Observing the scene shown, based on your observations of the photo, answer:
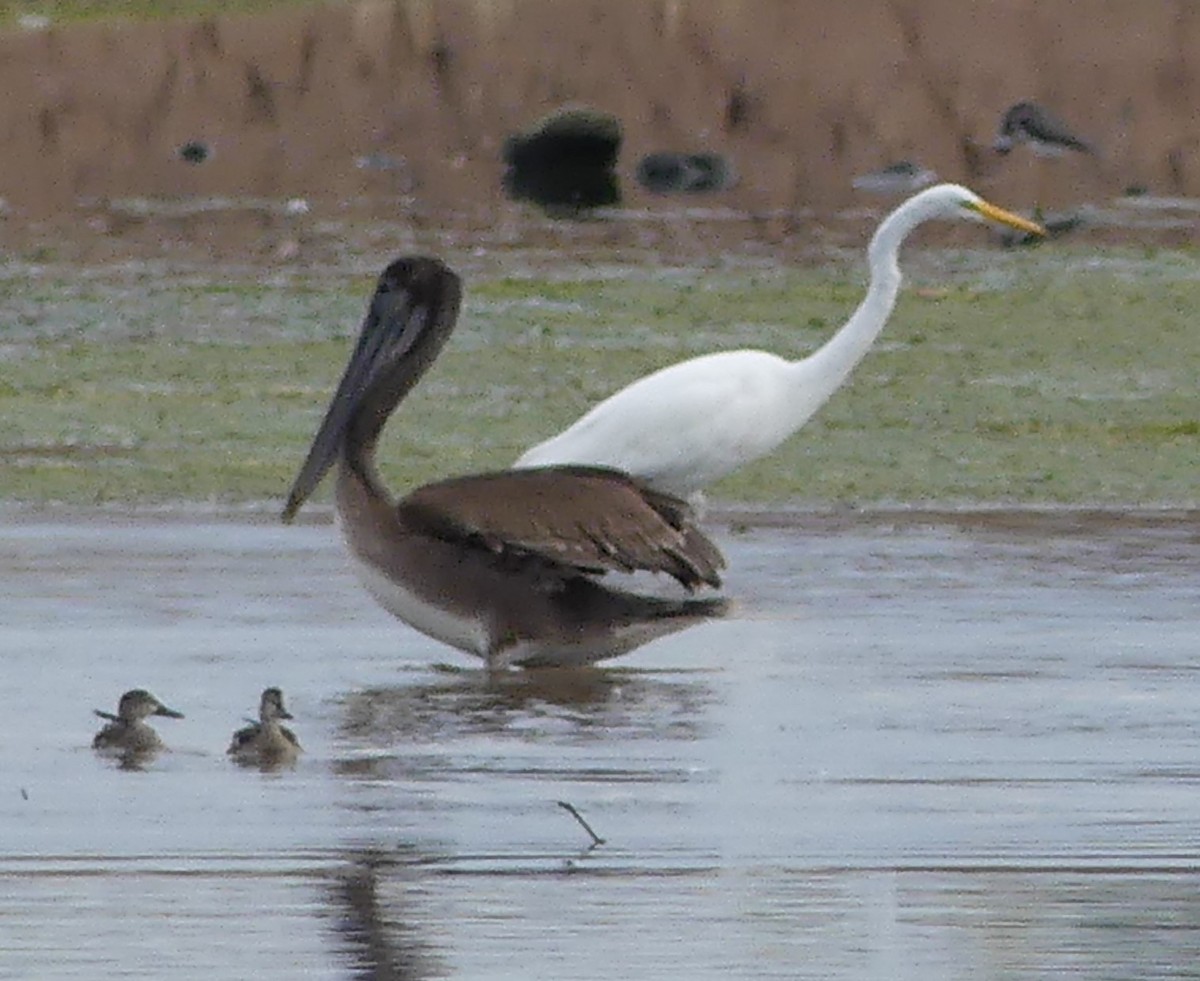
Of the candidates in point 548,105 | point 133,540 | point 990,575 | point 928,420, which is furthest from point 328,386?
point 548,105

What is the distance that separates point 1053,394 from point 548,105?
1676cm

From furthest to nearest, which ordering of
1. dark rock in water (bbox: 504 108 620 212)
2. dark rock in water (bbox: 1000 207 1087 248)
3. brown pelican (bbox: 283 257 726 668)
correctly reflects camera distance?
1. dark rock in water (bbox: 504 108 620 212)
2. dark rock in water (bbox: 1000 207 1087 248)
3. brown pelican (bbox: 283 257 726 668)

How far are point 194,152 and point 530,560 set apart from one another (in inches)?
848

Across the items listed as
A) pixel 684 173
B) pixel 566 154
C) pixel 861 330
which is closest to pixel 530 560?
pixel 861 330

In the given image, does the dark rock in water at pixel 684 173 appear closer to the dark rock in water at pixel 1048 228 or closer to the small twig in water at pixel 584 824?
the dark rock in water at pixel 1048 228

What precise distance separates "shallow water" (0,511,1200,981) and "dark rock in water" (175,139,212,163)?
61.5 feet

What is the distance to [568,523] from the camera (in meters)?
10.5

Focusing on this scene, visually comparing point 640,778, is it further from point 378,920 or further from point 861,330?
point 861,330

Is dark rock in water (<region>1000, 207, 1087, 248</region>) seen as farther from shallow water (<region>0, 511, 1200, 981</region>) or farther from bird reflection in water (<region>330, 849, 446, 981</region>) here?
bird reflection in water (<region>330, 849, 446, 981</region>)

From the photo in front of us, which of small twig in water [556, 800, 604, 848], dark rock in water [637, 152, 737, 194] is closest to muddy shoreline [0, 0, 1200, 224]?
dark rock in water [637, 152, 737, 194]

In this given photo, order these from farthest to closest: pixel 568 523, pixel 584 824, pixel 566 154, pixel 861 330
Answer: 1. pixel 566 154
2. pixel 861 330
3. pixel 568 523
4. pixel 584 824

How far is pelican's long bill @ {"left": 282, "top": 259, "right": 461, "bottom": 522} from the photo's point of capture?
11.6 meters

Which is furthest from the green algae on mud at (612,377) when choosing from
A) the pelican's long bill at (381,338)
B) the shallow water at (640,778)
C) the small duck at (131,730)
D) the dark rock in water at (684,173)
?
the dark rock in water at (684,173)

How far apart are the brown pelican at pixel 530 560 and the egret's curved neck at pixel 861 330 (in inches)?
77.6
